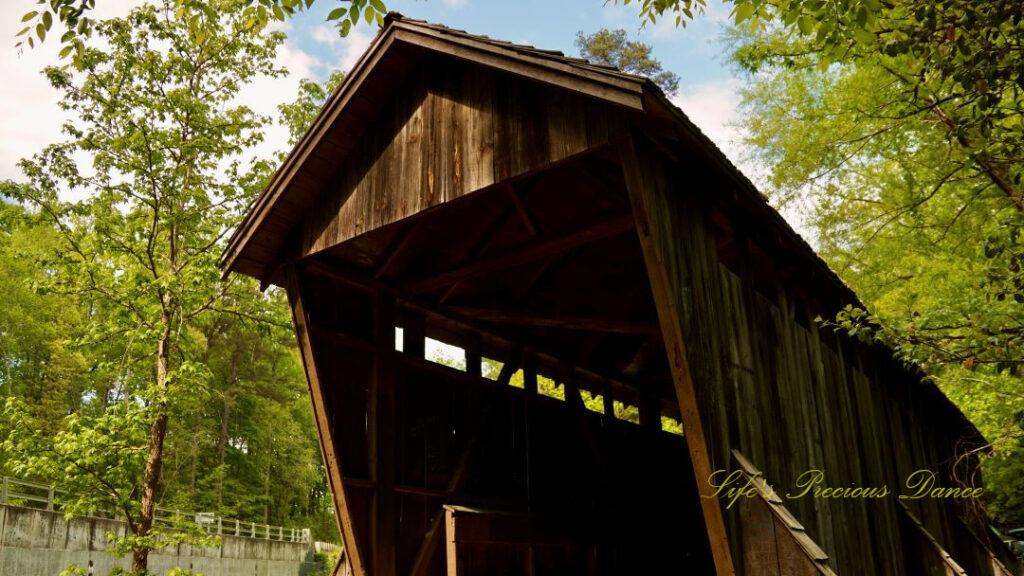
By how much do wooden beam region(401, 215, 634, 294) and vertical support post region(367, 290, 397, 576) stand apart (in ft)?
1.57

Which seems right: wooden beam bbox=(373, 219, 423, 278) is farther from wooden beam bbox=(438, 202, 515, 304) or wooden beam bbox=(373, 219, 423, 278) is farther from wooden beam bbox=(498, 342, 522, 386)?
wooden beam bbox=(498, 342, 522, 386)

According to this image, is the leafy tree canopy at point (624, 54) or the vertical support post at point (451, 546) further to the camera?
the leafy tree canopy at point (624, 54)

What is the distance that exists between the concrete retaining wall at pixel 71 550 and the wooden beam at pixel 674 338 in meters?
15.9

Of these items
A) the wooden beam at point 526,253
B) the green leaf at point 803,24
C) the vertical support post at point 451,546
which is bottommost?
the vertical support post at point 451,546

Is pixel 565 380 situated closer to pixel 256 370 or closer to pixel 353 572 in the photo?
pixel 353 572

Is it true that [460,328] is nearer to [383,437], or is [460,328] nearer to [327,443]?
[383,437]

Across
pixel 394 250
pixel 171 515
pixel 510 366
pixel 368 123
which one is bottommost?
pixel 171 515

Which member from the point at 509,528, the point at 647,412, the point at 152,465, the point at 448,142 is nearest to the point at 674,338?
the point at 448,142

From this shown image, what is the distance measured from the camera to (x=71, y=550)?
17172 millimetres

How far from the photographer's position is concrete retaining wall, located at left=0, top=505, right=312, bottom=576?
50.7 ft

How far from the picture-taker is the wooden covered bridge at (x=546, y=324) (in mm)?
5215

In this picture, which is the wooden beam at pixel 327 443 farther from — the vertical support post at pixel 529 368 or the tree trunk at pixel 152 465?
the tree trunk at pixel 152 465

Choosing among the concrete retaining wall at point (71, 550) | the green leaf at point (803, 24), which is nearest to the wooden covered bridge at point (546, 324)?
the green leaf at point (803, 24)

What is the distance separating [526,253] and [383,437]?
93.7 inches
